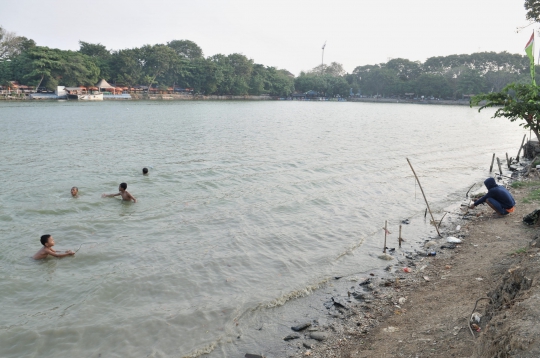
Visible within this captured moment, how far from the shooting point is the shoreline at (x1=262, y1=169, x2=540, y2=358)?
4330 millimetres

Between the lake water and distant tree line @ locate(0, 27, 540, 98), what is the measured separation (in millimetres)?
57583

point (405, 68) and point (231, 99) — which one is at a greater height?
point (405, 68)

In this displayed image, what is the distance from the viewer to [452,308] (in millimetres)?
6094

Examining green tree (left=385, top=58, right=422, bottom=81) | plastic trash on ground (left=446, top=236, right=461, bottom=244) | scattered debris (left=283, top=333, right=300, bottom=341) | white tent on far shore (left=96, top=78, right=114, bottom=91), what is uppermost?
green tree (left=385, top=58, right=422, bottom=81)

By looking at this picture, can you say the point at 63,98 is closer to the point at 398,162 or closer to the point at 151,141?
the point at 151,141

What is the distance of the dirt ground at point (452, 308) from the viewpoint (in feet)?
Result: 13.2

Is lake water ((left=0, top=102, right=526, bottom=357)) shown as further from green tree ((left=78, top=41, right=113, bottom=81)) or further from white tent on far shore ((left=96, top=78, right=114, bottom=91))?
green tree ((left=78, top=41, right=113, bottom=81))

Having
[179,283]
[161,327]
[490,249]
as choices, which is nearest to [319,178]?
[490,249]

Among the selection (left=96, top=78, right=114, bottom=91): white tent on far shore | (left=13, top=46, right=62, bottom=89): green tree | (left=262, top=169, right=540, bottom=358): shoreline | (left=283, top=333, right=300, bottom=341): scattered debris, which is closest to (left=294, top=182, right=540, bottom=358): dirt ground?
(left=262, top=169, right=540, bottom=358): shoreline

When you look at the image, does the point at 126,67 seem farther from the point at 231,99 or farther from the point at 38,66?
the point at 231,99

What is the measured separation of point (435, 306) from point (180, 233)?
6926mm

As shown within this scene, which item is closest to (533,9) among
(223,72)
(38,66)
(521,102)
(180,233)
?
(521,102)

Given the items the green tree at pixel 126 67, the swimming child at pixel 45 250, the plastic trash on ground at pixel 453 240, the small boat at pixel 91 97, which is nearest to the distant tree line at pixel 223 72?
the green tree at pixel 126 67

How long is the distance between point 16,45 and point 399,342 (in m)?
92.3
